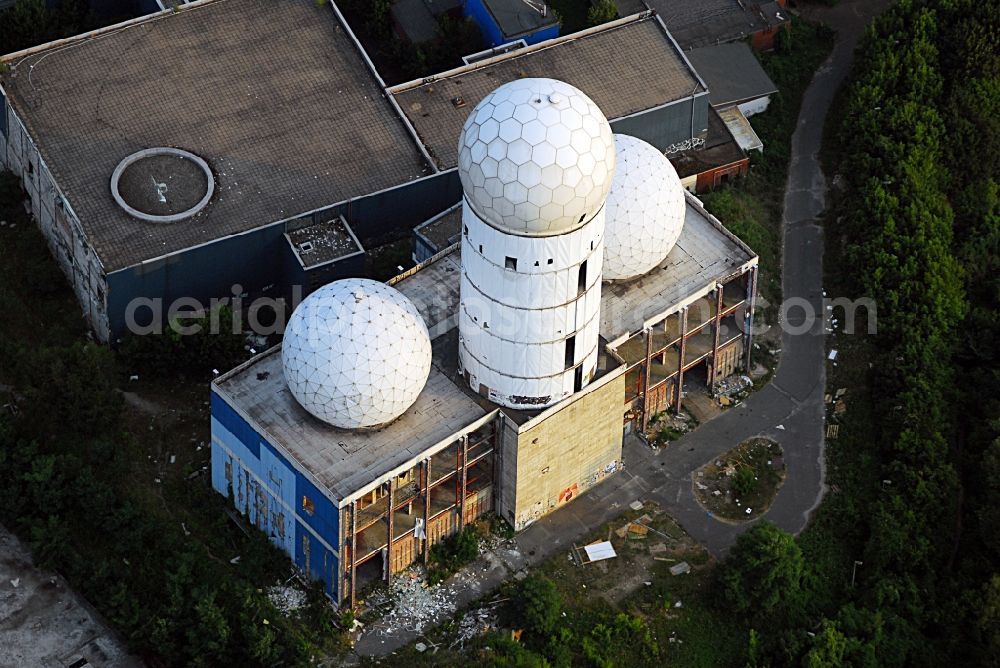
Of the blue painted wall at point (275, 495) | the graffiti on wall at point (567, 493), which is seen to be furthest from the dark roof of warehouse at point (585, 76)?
the blue painted wall at point (275, 495)

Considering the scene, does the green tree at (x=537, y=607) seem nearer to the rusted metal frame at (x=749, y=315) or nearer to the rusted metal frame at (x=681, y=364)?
the rusted metal frame at (x=681, y=364)

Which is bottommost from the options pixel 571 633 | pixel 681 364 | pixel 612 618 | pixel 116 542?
pixel 612 618

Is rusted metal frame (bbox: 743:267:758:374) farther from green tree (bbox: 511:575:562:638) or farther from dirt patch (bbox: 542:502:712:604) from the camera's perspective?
green tree (bbox: 511:575:562:638)

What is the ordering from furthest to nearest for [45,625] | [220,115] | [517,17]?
[517,17], [220,115], [45,625]

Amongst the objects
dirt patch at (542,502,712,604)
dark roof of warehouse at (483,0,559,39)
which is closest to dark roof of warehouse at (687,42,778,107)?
dark roof of warehouse at (483,0,559,39)

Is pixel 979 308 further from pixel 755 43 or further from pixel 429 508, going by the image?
pixel 429 508

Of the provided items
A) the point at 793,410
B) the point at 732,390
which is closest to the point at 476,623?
the point at 732,390

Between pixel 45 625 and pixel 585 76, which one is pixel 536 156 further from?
pixel 45 625

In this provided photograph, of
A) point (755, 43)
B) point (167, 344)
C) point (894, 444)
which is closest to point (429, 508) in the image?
point (167, 344)
